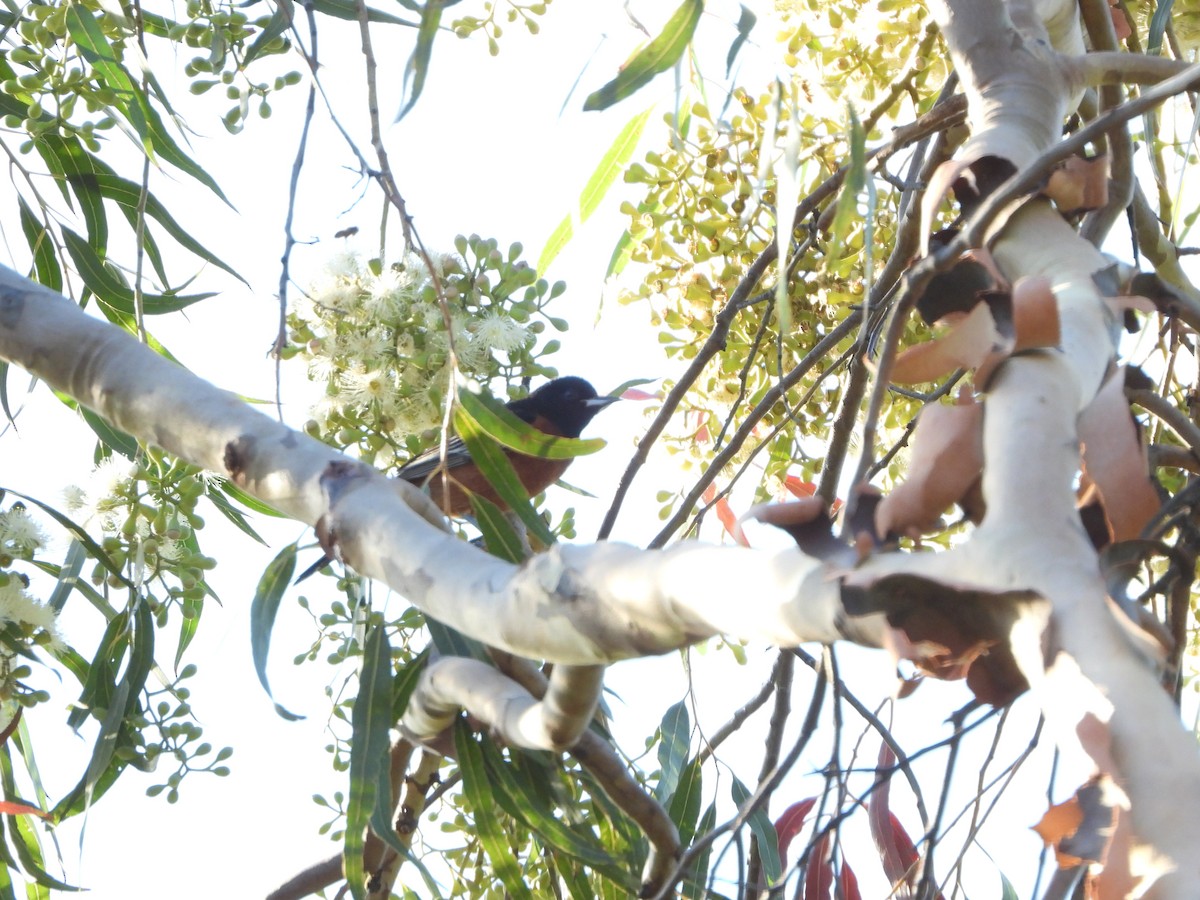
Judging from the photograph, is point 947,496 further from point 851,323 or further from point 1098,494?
point 851,323

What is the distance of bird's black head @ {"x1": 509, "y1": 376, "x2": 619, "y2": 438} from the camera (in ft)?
13.6

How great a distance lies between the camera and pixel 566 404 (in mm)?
4152

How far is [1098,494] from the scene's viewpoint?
2.29 feet

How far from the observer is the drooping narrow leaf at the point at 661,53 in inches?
47.4

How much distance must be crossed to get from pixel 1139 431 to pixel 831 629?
0.81 feet

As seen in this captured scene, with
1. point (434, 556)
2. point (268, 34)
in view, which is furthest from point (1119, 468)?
point (268, 34)

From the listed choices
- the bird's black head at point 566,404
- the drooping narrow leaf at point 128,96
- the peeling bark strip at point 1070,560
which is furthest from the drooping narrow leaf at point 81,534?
the bird's black head at point 566,404

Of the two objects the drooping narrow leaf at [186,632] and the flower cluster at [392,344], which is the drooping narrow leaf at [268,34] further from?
the drooping narrow leaf at [186,632]

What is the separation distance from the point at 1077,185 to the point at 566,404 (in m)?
3.23

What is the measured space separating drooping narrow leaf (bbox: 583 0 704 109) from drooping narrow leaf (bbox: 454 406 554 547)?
464 millimetres

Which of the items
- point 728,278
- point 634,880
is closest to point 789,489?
point 728,278

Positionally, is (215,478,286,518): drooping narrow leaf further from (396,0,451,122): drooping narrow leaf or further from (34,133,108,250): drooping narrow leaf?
(396,0,451,122): drooping narrow leaf

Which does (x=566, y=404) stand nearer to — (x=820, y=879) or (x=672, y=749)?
(x=672, y=749)

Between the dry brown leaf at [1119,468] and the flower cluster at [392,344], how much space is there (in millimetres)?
1129
